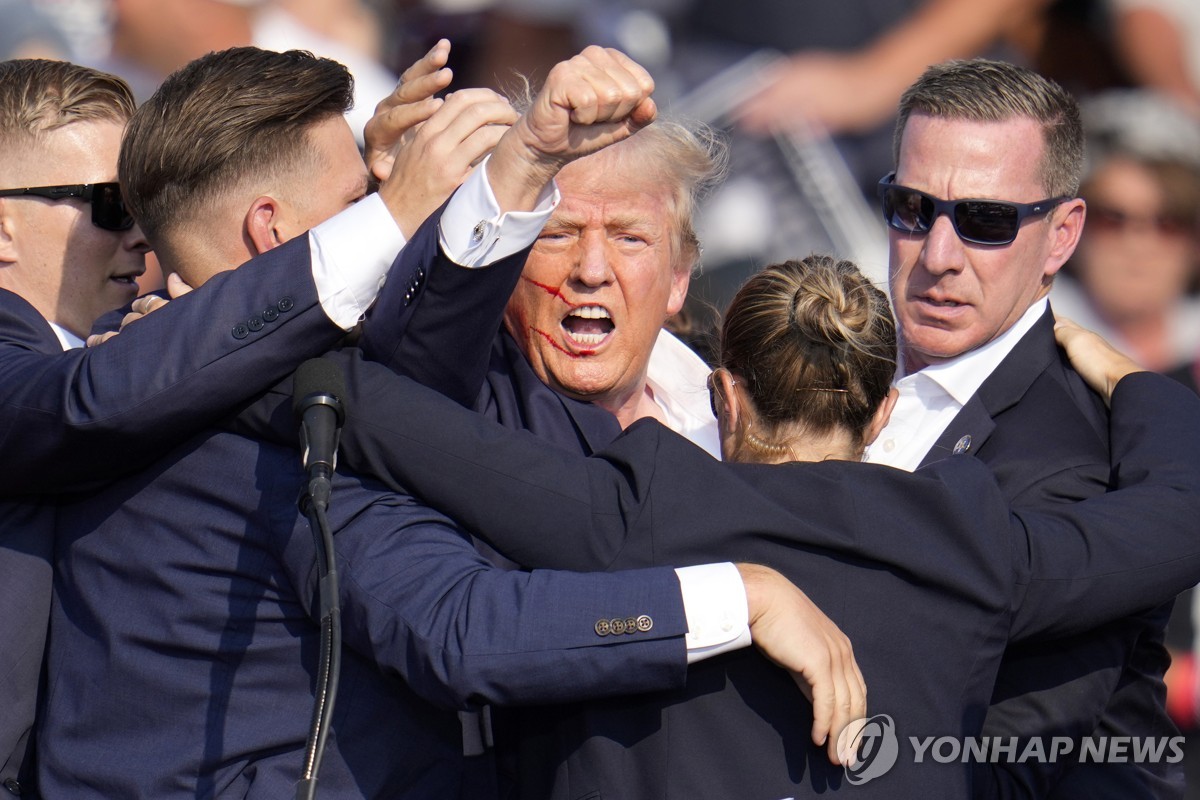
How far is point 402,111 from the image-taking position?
3.06 metres

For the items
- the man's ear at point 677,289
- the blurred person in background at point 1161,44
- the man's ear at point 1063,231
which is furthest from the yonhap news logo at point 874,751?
the blurred person in background at point 1161,44

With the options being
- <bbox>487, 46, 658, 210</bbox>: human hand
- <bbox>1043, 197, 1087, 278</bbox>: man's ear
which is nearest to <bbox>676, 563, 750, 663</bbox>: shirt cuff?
<bbox>487, 46, 658, 210</bbox>: human hand

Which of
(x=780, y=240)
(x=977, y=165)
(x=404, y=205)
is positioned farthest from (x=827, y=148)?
(x=404, y=205)

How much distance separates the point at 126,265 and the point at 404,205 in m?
1.06

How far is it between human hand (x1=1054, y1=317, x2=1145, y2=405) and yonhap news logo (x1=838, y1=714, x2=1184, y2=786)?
69 cm

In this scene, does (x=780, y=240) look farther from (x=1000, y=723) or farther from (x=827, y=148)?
(x=1000, y=723)

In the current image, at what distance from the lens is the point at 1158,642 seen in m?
2.95

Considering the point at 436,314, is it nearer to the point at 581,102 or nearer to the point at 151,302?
the point at 581,102

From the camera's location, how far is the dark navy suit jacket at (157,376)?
223cm

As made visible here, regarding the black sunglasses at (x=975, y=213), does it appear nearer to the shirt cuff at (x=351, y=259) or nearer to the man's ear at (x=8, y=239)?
the shirt cuff at (x=351, y=259)

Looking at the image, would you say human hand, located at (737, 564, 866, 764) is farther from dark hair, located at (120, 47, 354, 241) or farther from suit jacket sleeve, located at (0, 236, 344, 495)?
dark hair, located at (120, 47, 354, 241)

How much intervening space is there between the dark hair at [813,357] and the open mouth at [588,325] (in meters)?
0.63

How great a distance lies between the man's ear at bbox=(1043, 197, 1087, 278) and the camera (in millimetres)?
3309

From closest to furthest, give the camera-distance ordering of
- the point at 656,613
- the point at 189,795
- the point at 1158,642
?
the point at 656,613
the point at 189,795
the point at 1158,642
